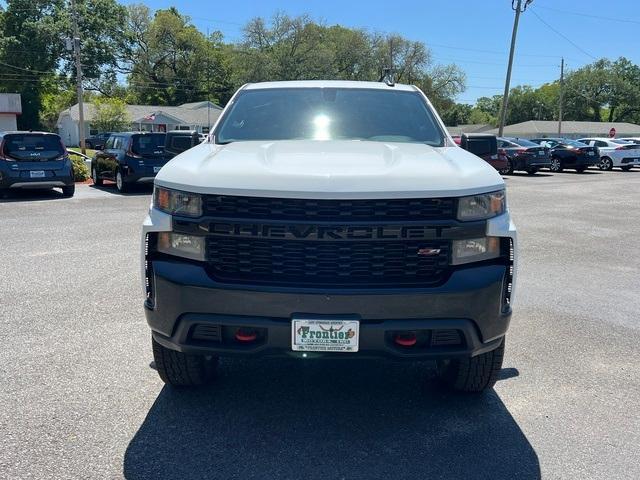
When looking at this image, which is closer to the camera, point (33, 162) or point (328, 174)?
point (328, 174)

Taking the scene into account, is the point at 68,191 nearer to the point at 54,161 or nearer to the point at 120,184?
the point at 54,161

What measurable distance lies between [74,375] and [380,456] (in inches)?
83.9

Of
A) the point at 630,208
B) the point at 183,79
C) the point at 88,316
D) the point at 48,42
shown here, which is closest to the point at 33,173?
the point at 88,316

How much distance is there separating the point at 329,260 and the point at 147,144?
43.7ft

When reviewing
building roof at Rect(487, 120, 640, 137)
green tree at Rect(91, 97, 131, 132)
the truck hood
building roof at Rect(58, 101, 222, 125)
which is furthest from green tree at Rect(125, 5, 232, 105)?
the truck hood

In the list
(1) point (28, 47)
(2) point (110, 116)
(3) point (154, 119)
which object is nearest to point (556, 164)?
(2) point (110, 116)

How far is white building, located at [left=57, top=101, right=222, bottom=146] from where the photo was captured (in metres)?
62.4

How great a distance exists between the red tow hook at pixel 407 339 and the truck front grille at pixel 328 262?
255 millimetres

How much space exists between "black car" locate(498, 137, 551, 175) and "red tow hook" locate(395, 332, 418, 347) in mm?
21810

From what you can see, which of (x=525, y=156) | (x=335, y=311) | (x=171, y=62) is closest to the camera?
(x=335, y=311)

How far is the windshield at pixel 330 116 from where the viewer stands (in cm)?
418

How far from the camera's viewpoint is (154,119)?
201 ft

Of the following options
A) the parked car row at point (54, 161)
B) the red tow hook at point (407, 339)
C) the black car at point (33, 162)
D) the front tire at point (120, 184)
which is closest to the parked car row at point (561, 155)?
the parked car row at point (54, 161)

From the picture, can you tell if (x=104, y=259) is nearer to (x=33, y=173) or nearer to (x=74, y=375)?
(x=74, y=375)
